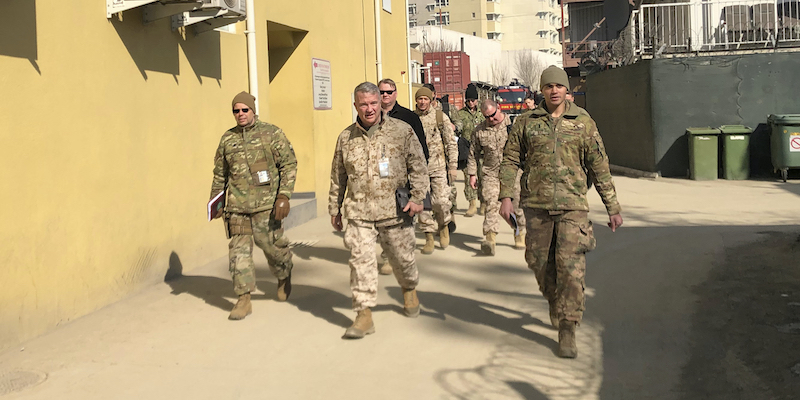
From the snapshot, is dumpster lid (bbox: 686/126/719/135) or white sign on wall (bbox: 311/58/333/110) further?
dumpster lid (bbox: 686/126/719/135)

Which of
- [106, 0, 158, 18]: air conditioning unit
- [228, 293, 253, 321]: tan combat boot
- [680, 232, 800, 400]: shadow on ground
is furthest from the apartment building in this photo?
[228, 293, 253, 321]: tan combat boot

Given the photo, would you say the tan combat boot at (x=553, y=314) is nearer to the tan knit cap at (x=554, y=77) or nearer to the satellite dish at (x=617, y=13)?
the tan knit cap at (x=554, y=77)

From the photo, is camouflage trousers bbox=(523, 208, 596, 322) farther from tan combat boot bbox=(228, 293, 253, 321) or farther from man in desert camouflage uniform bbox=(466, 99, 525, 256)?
man in desert camouflage uniform bbox=(466, 99, 525, 256)

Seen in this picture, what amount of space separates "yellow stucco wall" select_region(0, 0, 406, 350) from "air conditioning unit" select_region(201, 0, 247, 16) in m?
0.59

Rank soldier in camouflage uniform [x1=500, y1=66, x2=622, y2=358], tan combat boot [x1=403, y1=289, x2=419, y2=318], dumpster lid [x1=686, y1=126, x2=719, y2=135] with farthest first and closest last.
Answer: dumpster lid [x1=686, y1=126, x2=719, y2=135] → tan combat boot [x1=403, y1=289, x2=419, y2=318] → soldier in camouflage uniform [x1=500, y1=66, x2=622, y2=358]

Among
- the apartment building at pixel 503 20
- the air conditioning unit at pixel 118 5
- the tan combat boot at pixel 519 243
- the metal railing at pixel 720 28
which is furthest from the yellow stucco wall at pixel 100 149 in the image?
the apartment building at pixel 503 20

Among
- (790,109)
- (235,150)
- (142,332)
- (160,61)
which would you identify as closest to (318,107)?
(160,61)

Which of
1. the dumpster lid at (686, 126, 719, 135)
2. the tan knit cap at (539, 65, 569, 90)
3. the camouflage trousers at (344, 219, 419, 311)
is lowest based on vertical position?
the camouflage trousers at (344, 219, 419, 311)

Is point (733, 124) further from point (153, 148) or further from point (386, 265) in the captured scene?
point (153, 148)

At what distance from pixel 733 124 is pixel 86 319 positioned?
1453 cm

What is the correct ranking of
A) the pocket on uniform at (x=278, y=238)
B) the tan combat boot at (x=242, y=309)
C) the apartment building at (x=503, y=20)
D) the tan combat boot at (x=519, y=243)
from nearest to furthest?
the tan combat boot at (x=242, y=309)
the pocket on uniform at (x=278, y=238)
the tan combat boot at (x=519, y=243)
the apartment building at (x=503, y=20)

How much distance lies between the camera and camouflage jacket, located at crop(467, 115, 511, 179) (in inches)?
376

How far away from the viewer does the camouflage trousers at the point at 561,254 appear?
5.34m

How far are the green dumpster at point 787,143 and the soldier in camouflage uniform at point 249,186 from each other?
11.7 metres
